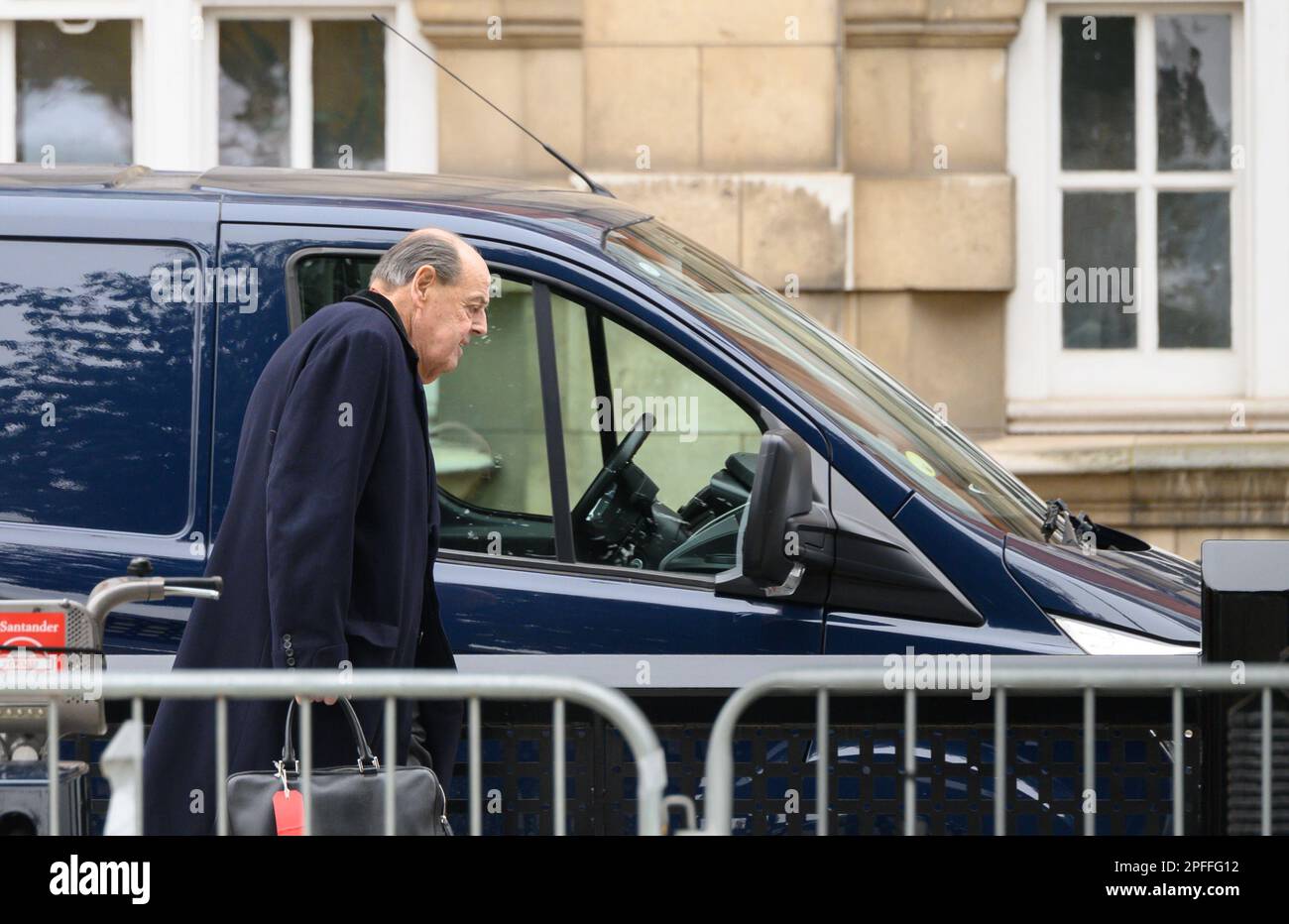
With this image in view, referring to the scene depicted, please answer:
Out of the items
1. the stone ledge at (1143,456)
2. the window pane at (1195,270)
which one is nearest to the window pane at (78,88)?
the stone ledge at (1143,456)

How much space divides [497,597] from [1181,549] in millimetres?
5846

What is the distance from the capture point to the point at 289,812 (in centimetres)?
304

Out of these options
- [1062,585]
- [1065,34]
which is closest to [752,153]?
[1065,34]

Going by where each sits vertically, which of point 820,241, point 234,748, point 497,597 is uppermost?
point 820,241

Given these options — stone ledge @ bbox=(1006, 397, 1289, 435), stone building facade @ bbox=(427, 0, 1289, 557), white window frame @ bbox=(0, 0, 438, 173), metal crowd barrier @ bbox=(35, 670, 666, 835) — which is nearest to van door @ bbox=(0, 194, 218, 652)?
→ metal crowd barrier @ bbox=(35, 670, 666, 835)

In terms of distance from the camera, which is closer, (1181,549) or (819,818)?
(819,818)

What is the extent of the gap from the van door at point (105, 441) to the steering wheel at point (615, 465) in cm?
79

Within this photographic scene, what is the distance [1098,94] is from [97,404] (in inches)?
269

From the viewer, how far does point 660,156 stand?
875 centimetres

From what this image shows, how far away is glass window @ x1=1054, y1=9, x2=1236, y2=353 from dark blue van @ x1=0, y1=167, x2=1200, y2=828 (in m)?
5.61

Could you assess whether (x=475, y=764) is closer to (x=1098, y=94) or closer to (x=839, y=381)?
(x=839, y=381)

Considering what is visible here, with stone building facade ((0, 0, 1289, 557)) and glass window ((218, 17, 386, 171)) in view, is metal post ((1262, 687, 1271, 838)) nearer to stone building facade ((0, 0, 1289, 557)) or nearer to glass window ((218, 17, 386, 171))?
stone building facade ((0, 0, 1289, 557))

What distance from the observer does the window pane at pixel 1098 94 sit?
9.16 metres
